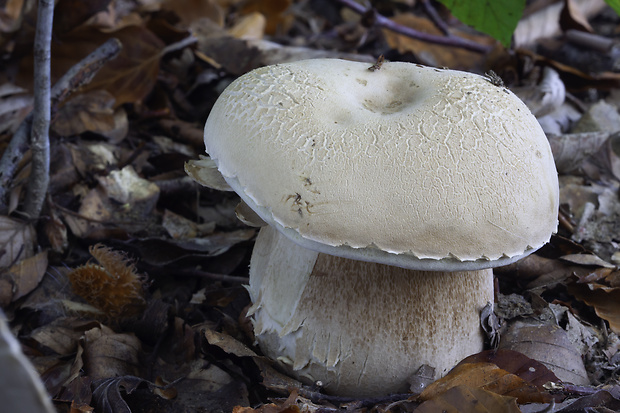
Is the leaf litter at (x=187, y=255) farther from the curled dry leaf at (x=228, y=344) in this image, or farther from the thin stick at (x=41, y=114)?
the thin stick at (x=41, y=114)

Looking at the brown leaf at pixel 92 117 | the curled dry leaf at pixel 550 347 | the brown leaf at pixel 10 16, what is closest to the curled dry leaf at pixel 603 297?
the curled dry leaf at pixel 550 347

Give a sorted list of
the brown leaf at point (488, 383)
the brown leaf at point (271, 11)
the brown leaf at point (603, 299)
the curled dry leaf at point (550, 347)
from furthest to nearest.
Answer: the brown leaf at point (271, 11)
the brown leaf at point (603, 299)
the curled dry leaf at point (550, 347)
the brown leaf at point (488, 383)

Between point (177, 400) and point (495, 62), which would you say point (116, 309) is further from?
point (495, 62)

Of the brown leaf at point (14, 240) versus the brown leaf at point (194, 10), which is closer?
the brown leaf at point (14, 240)

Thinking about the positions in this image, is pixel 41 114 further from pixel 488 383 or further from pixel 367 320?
pixel 488 383

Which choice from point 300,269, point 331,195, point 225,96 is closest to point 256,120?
point 225,96
